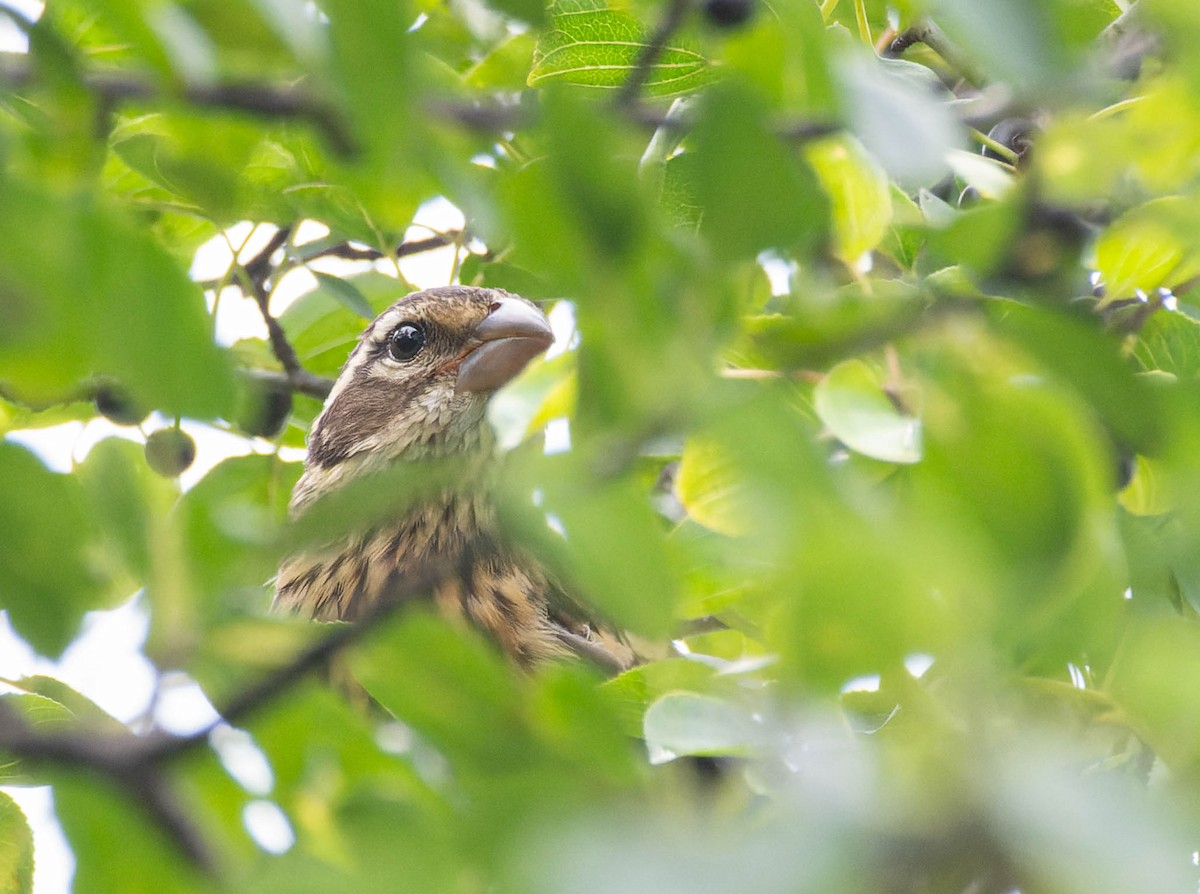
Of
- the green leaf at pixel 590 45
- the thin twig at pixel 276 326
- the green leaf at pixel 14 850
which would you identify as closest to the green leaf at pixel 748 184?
the green leaf at pixel 590 45

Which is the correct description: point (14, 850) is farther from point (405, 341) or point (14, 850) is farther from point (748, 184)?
point (405, 341)

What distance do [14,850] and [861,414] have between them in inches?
48.1

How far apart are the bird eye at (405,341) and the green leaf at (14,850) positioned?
2.39m

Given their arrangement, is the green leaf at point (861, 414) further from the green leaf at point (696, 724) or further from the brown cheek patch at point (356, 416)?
the brown cheek patch at point (356, 416)

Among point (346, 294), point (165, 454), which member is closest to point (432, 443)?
point (346, 294)

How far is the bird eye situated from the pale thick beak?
186mm

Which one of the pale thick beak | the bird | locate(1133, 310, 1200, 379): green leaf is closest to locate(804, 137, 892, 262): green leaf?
locate(1133, 310, 1200, 379): green leaf

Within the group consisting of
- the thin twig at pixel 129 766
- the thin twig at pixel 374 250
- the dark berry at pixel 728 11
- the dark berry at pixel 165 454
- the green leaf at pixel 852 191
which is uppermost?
the dark berry at pixel 728 11

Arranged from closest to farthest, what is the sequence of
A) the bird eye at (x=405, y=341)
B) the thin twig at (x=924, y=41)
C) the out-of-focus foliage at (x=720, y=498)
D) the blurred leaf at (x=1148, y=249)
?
the out-of-focus foliage at (x=720, y=498), the blurred leaf at (x=1148, y=249), the thin twig at (x=924, y=41), the bird eye at (x=405, y=341)

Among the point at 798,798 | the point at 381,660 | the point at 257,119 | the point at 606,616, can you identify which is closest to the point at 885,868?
the point at 798,798

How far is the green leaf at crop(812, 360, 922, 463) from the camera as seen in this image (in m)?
0.99

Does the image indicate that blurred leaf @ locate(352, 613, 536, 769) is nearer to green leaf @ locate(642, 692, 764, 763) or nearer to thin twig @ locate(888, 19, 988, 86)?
green leaf @ locate(642, 692, 764, 763)

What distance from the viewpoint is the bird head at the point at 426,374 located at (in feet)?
11.9

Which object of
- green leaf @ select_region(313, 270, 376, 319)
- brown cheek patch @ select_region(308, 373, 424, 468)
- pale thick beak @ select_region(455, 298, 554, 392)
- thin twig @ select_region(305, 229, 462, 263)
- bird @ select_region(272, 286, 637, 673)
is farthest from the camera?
brown cheek patch @ select_region(308, 373, 424, 468)
